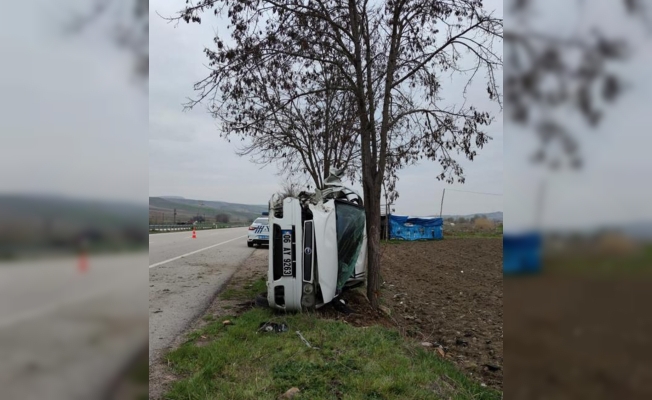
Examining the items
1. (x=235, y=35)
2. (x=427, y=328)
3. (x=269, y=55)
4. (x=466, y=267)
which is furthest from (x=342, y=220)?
(x=466, y=267)

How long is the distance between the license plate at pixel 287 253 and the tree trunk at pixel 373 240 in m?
1.90

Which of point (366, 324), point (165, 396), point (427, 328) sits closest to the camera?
point (165, 396)

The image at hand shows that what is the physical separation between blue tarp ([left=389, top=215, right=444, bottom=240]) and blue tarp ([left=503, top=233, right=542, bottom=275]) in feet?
102

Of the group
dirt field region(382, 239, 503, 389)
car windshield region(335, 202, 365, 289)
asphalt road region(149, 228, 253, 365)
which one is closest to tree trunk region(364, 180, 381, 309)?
car windshield region(335, 202, 365, 289)

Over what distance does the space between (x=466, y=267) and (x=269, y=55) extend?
10.4m

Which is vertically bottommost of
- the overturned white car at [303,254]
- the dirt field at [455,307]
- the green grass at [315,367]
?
the dirt field at [455,307]

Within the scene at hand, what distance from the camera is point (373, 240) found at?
7953 millimetres

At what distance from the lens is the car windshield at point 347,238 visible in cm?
719

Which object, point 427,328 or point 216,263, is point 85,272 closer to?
point 427,328

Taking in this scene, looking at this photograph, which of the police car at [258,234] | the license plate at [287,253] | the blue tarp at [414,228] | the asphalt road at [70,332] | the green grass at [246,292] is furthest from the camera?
the blue tarp at [414,228]

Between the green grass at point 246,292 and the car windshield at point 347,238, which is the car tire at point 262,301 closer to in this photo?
the green grass at point 246,292

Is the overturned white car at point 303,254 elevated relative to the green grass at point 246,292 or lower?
elevated

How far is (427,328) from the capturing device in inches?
277

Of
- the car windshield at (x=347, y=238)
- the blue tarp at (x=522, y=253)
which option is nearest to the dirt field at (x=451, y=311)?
the car windshield at (x=347, y=238)
